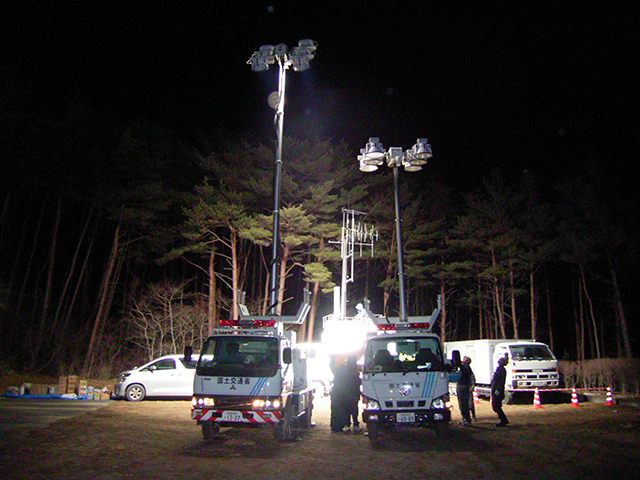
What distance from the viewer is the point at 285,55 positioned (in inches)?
540

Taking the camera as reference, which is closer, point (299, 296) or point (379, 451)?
point (379, 451)

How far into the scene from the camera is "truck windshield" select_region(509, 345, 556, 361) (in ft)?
60.2

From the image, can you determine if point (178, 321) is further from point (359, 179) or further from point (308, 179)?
point (359, 179)

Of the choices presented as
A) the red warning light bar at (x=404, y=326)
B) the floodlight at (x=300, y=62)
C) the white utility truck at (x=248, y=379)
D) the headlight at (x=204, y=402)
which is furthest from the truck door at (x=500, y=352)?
the headlight at (x=204, y=402)

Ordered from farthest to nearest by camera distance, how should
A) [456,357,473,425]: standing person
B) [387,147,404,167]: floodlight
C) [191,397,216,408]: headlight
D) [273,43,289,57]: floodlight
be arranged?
[387,147,404,167]: floodlight → [273,43,289,57]: floodlight → [456,357,473,425]: standing person → [191,397,216,408]: headlight

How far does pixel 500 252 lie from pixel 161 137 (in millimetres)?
25472

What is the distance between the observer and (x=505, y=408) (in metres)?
17.1

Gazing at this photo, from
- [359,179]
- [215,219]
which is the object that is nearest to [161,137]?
[215,219]

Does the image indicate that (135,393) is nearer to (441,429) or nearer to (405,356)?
(405,356)

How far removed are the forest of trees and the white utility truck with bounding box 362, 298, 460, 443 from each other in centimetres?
1108

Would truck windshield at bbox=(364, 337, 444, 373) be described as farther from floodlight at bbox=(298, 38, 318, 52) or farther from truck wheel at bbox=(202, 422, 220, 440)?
floodlight at bbox=(298, 38, 318, 52)

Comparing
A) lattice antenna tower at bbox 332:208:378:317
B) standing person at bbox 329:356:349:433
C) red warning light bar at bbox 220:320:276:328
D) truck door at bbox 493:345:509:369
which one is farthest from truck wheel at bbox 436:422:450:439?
lattice antenna tower at bbox 332:208:378:317

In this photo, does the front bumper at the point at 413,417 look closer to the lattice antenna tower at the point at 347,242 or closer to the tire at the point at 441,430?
the tire at the point at 441,430

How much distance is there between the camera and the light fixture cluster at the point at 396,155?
16562 mm
